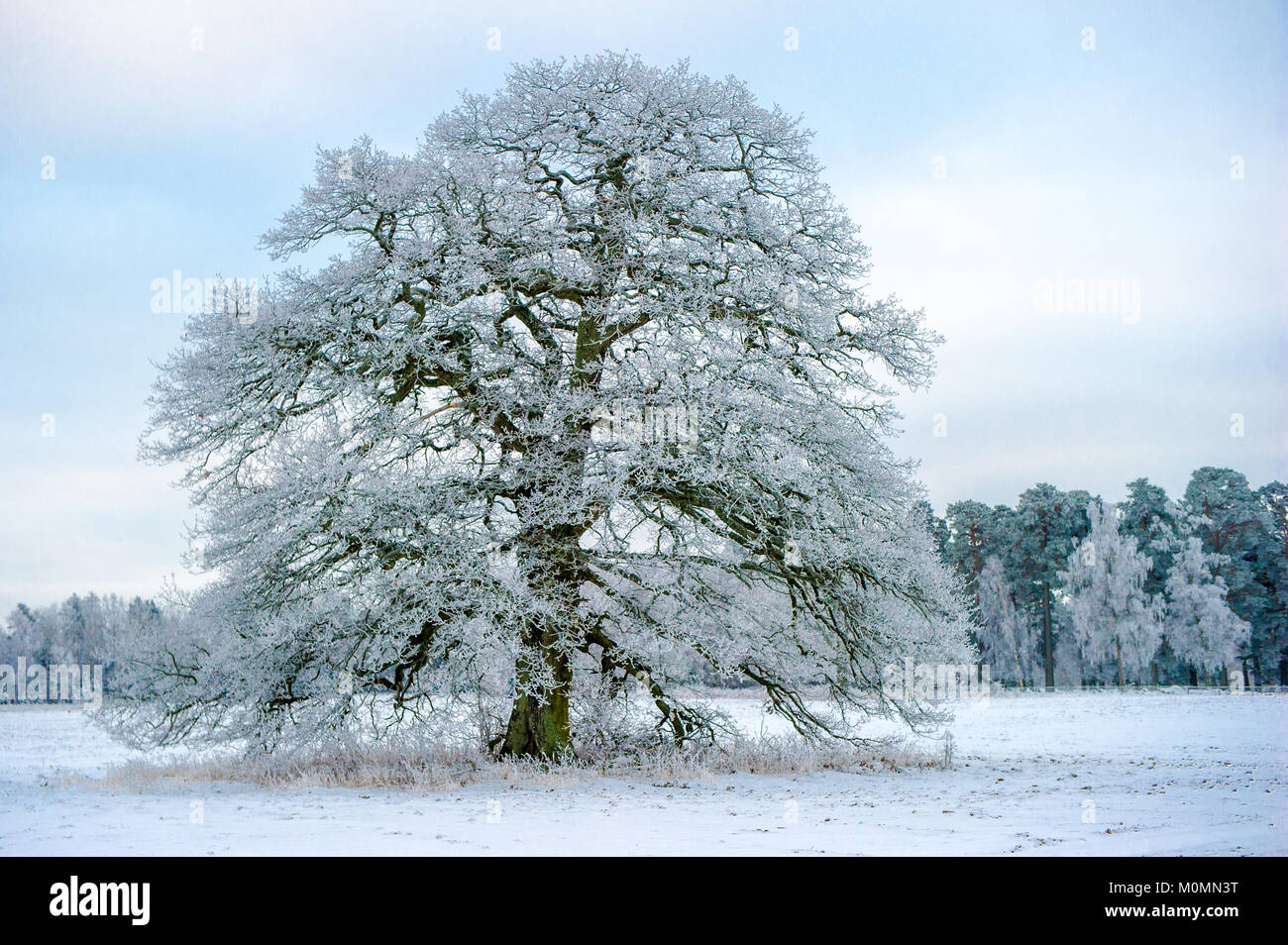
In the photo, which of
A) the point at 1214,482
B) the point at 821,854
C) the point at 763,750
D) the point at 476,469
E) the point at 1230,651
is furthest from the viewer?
the point at 1214,482

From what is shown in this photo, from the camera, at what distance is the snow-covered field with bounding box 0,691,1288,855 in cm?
805

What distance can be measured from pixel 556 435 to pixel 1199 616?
48485 millimetres

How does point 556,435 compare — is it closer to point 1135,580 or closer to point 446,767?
point 446,767

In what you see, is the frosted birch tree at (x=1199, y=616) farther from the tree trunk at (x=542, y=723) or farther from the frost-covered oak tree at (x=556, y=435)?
the tree trunk at (x=542, y=723)

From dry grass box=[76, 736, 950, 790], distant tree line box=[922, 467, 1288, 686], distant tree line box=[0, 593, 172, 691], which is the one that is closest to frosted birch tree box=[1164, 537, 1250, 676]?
distant tree line box=[922, 467, 1288, 686]

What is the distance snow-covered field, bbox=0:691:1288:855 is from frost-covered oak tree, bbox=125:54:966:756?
4.98 feet

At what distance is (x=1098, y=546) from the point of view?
51.0 m

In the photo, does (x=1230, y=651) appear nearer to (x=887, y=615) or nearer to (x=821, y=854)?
(x=887, y=615)

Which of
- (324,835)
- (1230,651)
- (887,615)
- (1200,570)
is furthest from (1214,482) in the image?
(324,835)

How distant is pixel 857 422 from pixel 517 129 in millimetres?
6359

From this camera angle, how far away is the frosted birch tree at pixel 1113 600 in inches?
1962

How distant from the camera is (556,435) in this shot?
12.2 metres

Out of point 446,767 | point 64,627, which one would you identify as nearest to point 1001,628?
point 446,767

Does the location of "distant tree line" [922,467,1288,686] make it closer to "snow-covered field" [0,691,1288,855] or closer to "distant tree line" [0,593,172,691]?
"snow-covered field" [0,691,1288,855]
